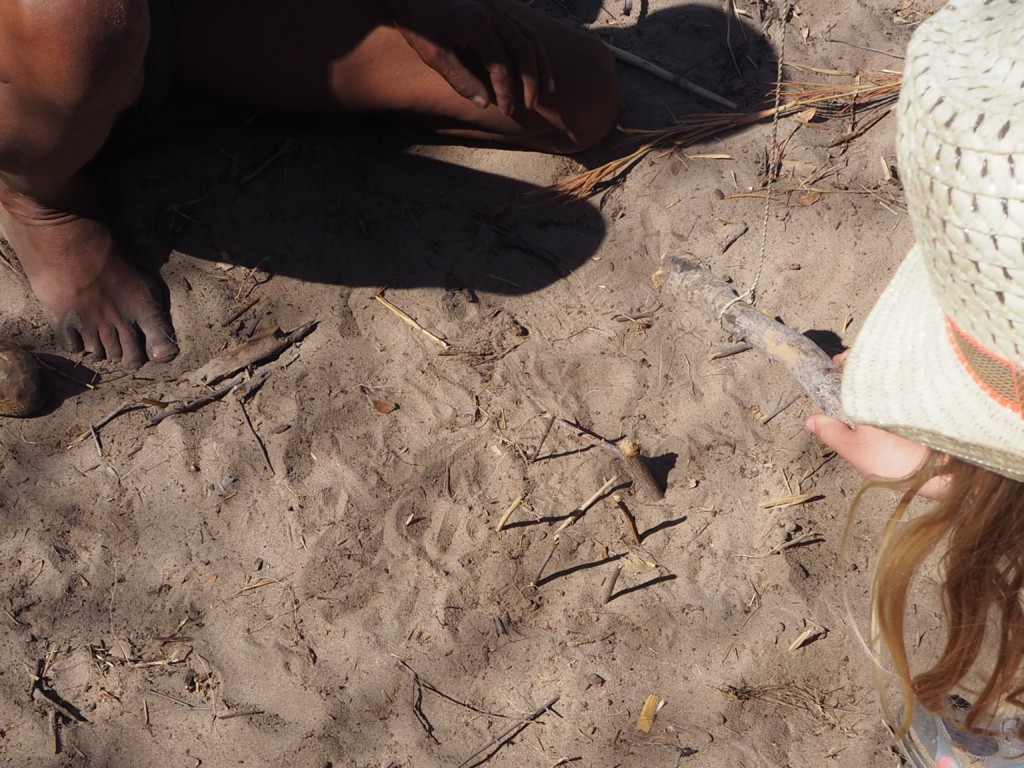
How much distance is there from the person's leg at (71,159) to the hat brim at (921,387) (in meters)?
1.52

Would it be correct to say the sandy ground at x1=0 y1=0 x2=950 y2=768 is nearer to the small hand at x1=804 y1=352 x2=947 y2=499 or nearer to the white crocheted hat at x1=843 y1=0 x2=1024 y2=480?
the small hand at x1=804 y1=352 x2=947 y2=499

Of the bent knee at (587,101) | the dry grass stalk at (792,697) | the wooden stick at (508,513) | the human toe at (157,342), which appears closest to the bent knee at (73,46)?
the human toe at (157,342)

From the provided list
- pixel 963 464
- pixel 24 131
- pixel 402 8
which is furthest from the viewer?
pixel 402 8

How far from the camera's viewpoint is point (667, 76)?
2.82 meters

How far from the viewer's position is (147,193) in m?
2.50

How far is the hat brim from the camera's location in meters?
1.19

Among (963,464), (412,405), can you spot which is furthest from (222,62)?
(963,464)

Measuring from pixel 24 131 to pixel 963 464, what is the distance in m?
1.92

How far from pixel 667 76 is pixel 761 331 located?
1.04m

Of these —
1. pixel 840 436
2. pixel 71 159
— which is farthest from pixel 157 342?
pixel 840 436

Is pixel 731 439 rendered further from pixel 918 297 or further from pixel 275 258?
pixel 275 258

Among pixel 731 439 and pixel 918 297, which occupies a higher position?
pixel 918 297

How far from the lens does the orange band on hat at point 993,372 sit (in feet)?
3.71

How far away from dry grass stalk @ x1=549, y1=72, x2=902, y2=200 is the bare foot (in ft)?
3.86
